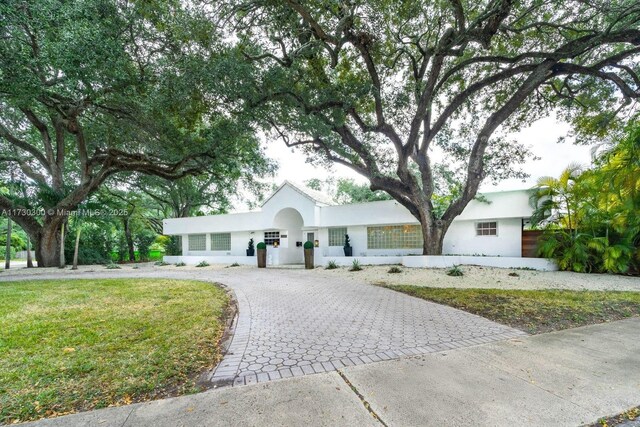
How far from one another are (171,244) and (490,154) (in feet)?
70.5

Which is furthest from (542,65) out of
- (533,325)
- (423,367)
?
(423,367)

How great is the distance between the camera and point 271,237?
18375mm

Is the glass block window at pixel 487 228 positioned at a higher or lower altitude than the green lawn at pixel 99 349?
higher

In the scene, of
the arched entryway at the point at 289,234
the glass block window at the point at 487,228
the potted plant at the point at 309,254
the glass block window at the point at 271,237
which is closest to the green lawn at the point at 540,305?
the glass block window at the point at 487,228

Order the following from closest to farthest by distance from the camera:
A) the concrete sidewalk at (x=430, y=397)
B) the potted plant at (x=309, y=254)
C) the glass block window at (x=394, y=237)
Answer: the concrete sidewalk at (x=430, y=397)
the potted plant at (x=309, y=254)
the glass block window at (x=394, y=237)

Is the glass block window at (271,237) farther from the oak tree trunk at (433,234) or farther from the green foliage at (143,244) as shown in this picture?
the green foliage at (143,244)

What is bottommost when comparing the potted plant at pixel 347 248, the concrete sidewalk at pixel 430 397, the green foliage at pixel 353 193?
the concrete sidewalk at pixel 430 397

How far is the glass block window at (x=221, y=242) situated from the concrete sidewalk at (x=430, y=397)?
59.4ft

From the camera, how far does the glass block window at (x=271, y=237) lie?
59.8 ft

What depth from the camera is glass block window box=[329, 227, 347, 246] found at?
55.2 feet

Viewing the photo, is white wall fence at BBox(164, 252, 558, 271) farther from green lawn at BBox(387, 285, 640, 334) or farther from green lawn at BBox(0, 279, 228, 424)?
green lawn at BBox(0, 279, 228, 424)

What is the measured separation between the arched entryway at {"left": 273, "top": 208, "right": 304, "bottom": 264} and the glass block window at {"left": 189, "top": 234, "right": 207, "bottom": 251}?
645 cm

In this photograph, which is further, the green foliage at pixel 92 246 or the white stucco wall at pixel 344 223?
the green foliage at pixel 92 246

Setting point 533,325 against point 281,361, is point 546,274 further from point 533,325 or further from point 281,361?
point 281,361
